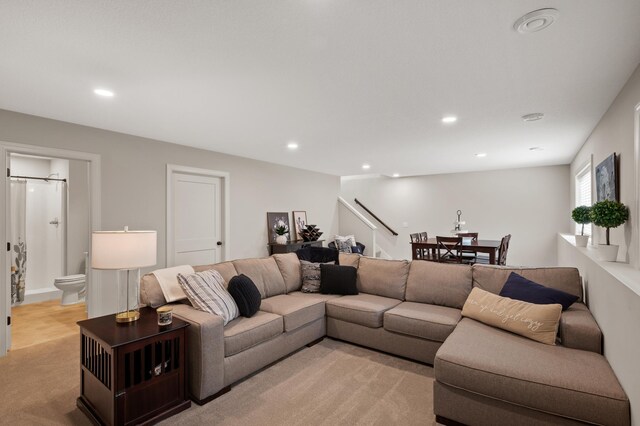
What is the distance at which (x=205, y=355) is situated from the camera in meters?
2.28

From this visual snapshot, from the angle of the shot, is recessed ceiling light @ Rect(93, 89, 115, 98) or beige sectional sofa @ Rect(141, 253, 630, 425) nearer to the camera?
beige sectional sofa @ Rect(141, 253, 630, 425)

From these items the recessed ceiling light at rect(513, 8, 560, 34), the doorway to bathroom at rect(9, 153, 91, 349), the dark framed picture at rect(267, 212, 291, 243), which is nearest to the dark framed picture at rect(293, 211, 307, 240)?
the dark framed picture at rect(267, 212, 291, 243)

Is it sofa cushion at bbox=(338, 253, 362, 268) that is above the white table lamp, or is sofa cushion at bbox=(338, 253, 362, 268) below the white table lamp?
below

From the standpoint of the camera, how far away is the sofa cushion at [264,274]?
3447 millimetres

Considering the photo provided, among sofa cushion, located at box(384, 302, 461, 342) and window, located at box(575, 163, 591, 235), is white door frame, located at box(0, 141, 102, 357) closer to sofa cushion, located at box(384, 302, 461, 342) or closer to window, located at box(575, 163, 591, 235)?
sofa cushion, located at box(384, 302, 461, 342)

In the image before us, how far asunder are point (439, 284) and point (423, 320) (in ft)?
1.87

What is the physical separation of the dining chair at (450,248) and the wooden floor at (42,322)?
509 cm

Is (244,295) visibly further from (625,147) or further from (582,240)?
(582,240)

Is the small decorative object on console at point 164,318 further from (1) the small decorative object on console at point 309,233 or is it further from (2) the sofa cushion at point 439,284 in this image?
(1) the small decorative object on console at point 309,233

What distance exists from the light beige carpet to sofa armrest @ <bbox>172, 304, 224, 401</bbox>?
124 millimetres

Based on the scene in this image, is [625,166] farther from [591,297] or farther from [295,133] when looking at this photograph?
[295,133]

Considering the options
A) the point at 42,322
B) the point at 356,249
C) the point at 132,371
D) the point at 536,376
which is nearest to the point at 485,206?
the point at 356,249

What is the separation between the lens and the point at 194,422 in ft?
6.89

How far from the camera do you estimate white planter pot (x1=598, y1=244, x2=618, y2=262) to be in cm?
234
